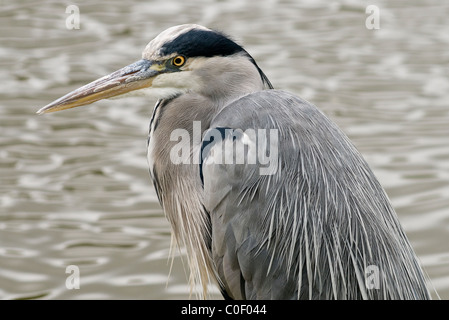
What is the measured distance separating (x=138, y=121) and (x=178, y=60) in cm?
264

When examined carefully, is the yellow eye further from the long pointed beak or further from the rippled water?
the rippled water

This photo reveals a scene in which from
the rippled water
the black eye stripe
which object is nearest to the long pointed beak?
the black eye stripe

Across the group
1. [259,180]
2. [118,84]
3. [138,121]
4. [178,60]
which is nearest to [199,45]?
[178,60]

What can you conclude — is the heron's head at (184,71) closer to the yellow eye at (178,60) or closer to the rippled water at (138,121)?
the yellow eye at (178,60)

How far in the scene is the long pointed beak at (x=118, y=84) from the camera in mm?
3525

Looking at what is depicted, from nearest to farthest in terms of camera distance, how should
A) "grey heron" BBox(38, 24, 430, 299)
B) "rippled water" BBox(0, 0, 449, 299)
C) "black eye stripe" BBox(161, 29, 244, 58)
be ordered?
"grey heron" BBox(38, 24, 430, 299) < "black eye stripe" BBox(161, 29, 244, 58) < "rippled water" BBox(0, 0, 449, 299)

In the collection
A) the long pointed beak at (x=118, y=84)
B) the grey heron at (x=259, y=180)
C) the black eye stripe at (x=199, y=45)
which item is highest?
the black eye stripe at (x=199, y=45)

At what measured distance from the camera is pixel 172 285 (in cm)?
460

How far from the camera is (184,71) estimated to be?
3.51m

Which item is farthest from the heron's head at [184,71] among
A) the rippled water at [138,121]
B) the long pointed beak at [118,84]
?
the rippled water at [138,121]

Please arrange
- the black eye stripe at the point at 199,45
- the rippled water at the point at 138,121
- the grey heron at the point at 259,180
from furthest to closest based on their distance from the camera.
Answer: the rippled water at the point at 138,121 < the black eye stripe at the point at 199,45 < the grey heron at the point at 259,180

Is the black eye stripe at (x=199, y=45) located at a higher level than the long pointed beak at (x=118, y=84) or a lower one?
higher

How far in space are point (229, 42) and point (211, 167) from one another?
1.75 ft

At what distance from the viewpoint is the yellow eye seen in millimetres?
→ 3500
